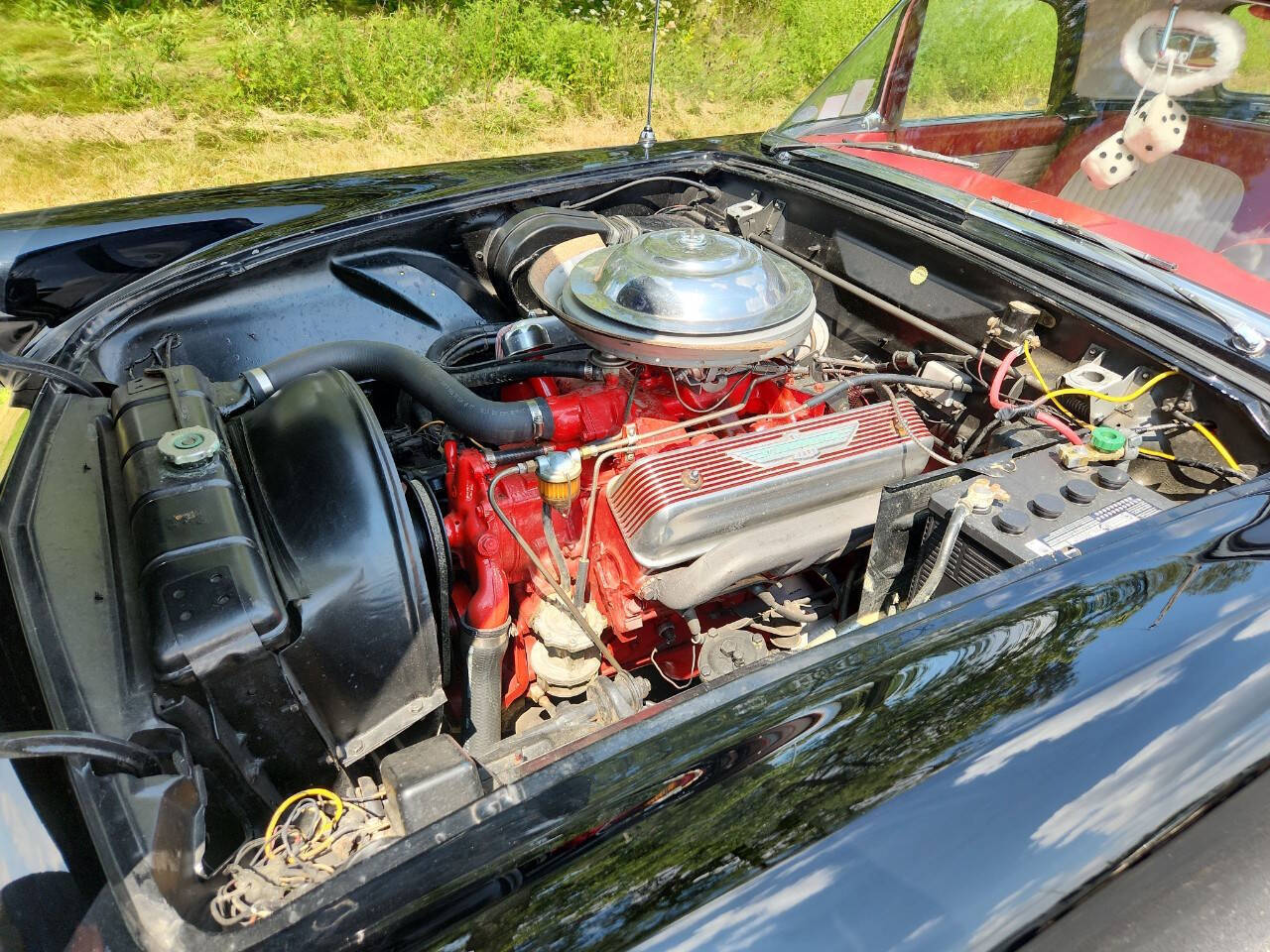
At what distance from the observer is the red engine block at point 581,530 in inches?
62.2

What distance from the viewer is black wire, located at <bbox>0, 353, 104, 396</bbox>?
133cm

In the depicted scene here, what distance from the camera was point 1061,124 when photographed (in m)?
2.54

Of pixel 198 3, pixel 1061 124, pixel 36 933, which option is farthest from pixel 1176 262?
pixel 198 3

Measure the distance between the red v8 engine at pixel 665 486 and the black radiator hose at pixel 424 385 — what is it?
1.8 inches

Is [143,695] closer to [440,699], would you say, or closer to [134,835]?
[134,835]

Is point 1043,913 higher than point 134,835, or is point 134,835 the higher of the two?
point 134,835

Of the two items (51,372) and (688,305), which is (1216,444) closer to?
→ (688,305)

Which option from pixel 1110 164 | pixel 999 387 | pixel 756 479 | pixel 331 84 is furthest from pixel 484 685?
pixel 331 84

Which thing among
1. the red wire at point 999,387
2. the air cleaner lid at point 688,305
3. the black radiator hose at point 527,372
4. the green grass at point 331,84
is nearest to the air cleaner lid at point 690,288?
the air cleaner lid at point 688,305

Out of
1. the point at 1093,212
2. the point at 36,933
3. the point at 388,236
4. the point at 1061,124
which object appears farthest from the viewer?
the point at 1061,124

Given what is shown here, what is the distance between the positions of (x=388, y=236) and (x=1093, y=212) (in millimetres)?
1803

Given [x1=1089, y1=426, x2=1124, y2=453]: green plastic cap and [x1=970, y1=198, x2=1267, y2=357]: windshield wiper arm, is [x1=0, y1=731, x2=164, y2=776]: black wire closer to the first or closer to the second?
[x1=1089, y1=426, x2=1124, y2=453]: green plastic cap

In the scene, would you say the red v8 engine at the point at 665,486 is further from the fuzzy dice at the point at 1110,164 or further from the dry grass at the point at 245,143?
the dry grass at the point at 245,143

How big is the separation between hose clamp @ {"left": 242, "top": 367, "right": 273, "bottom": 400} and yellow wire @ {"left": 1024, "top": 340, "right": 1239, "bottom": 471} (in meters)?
1.55
